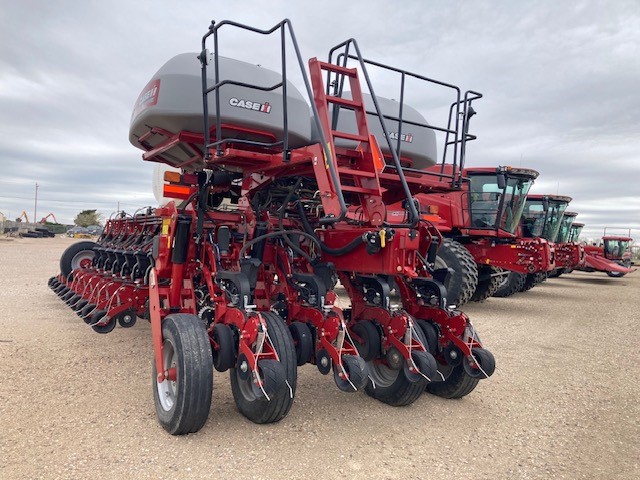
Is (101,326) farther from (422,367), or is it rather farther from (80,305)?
(422,367)

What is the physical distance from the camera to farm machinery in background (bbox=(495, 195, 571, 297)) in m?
12.7

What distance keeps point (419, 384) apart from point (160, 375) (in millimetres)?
2013

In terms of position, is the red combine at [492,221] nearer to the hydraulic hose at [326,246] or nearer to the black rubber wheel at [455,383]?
the hydraulic hose at [326,246]

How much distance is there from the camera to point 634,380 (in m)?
5.51

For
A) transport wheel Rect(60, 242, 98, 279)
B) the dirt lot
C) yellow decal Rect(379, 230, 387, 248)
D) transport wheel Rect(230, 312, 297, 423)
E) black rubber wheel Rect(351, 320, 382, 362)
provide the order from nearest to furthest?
the dirt lot, transport wheel Rect(230, 312, 297, 423), yellow decal Rect(379, 230, 387, 248), black rubber wheel Rect(351, 320, 382, 362), transport wheel Rect(60, 242, 98, 279)

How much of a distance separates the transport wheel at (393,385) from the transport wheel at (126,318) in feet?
10.2

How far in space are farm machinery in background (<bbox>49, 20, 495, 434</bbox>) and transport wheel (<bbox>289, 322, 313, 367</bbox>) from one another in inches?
0.5

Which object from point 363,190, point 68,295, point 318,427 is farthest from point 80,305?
point 363,190

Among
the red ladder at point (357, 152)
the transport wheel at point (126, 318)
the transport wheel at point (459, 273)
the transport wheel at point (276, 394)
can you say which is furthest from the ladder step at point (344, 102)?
the transport wheel at point (459, 273)

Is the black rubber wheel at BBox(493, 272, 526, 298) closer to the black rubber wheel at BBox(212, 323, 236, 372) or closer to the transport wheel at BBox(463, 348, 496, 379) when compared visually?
the transport wheel at BBox(463, 348, 496, 379)

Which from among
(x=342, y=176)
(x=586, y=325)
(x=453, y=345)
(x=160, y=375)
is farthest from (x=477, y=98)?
(x=586, y=325)

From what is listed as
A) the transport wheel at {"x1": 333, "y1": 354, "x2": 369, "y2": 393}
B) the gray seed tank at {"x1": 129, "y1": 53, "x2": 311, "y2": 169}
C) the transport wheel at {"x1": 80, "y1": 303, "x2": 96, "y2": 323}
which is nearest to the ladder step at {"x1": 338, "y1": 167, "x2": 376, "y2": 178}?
the gray seed tank at {"x1": 129, "y1": 53, "x2": 311, "y2": 169}

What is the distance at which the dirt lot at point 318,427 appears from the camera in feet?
10.6

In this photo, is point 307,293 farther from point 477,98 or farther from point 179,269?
point 477,98
